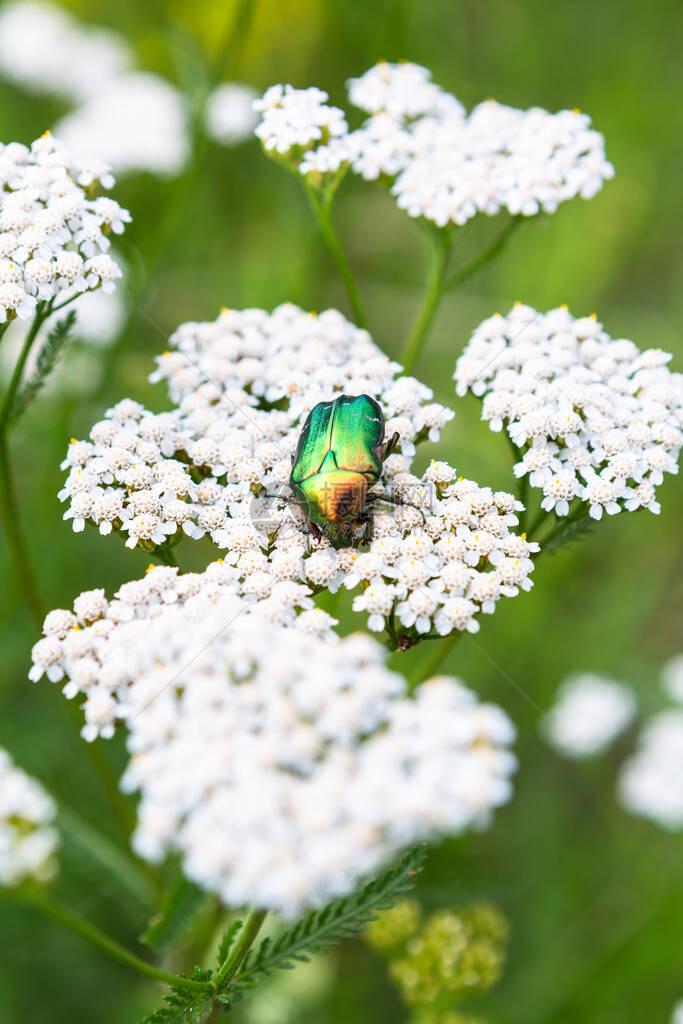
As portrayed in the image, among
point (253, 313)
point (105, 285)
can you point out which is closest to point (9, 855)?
point (105, 285)

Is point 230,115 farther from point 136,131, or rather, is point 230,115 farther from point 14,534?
point 14,534

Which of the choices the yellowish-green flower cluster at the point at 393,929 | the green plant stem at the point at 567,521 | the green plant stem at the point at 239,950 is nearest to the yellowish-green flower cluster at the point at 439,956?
the yellowish-green flower cluster at the point at 393,929

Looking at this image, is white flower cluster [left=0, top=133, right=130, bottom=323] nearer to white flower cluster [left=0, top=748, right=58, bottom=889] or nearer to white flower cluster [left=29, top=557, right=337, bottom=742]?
white flower cluster [left=29, top=557, right=337, bottom=742]

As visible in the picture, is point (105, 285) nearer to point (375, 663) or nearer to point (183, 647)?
point (183, 647)

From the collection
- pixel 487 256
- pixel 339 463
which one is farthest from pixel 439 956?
pixel 487 256

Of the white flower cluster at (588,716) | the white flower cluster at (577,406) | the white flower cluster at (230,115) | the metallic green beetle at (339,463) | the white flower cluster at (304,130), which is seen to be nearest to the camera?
the metallic green beetle at (339,463)

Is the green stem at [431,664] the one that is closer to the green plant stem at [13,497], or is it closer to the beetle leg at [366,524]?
the beetle leg at [366,524]

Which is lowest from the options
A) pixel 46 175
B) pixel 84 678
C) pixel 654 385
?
pixel 84 678
